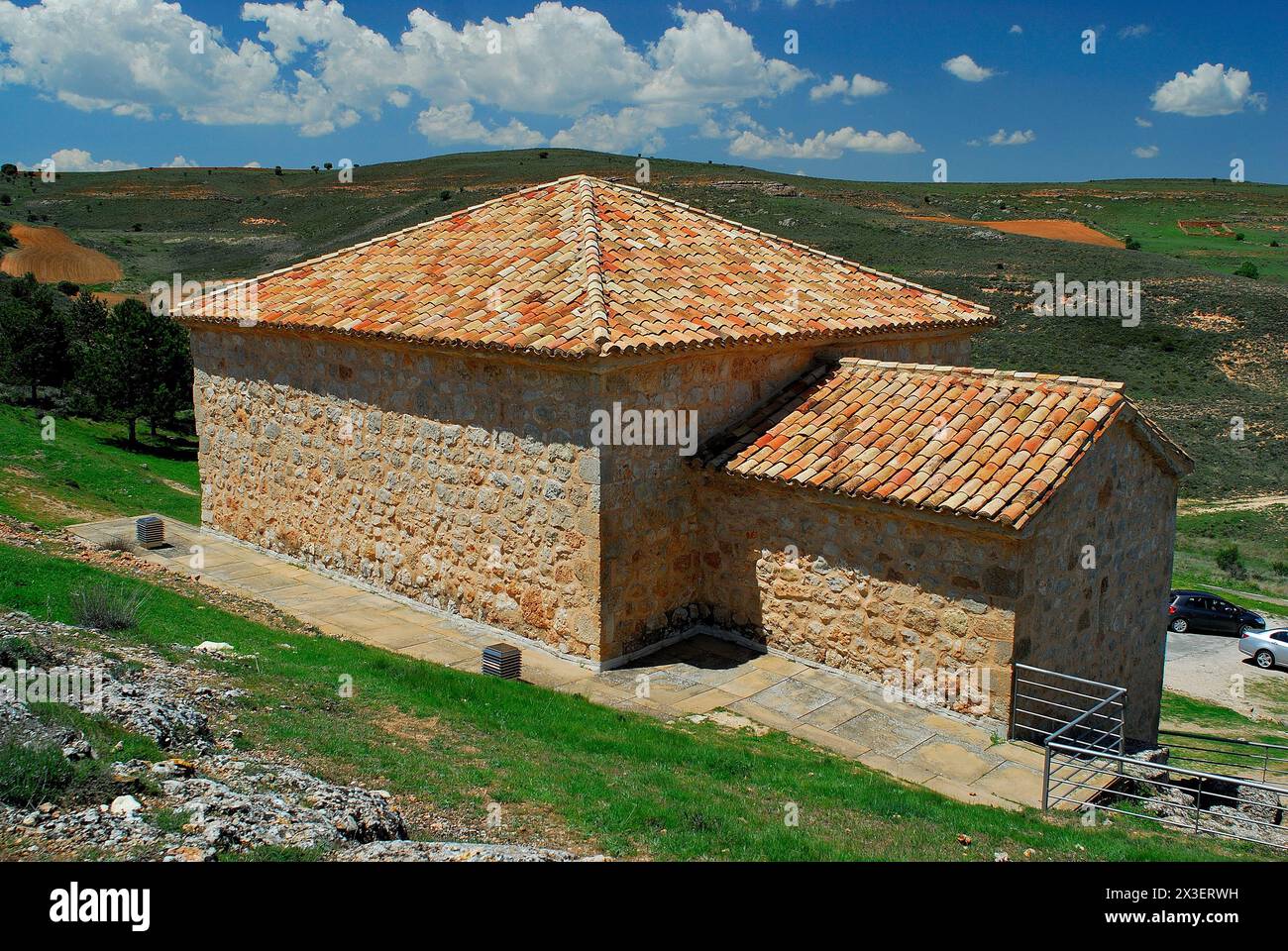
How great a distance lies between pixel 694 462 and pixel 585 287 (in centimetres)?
228

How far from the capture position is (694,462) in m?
11.3

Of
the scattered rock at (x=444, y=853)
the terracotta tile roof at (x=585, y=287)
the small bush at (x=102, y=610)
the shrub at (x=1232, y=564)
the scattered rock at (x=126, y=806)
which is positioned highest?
the terracotta tile roof at (x=585, y=287)

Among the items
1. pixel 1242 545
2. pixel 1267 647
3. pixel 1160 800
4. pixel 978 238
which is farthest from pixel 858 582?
pixel 978 238

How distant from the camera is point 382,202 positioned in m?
69.2

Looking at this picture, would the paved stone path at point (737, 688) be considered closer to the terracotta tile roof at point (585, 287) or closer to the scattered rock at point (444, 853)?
the terracotta tile roof at point (585, 287)

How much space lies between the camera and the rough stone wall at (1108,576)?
32.2 ft

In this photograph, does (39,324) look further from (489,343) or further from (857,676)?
(857,676)

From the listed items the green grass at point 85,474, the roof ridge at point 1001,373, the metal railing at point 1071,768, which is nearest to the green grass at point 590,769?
the metal railing at point 1071,768

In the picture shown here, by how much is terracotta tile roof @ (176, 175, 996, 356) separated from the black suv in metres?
14.2

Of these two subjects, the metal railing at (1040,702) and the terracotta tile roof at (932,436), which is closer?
the metal railing at (1040,702)

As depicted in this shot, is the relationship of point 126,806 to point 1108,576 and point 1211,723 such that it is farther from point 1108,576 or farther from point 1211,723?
point 1211,723

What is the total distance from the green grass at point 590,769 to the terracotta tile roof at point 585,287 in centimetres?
354

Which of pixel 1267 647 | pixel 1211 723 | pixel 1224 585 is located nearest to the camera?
pixel 1211 723
